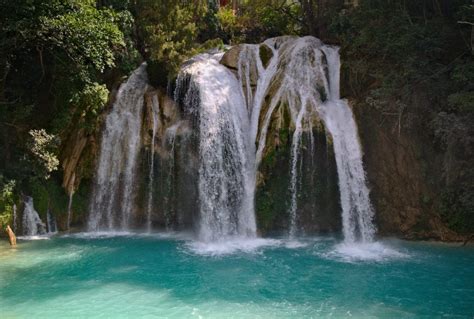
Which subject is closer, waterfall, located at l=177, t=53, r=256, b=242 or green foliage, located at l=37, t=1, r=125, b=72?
green foliage, located at l=37, t=1, r=125, b=72

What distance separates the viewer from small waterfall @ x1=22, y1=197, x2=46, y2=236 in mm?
13511

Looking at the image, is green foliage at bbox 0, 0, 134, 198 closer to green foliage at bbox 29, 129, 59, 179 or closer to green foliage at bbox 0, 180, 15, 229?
green foliage at bbox 29, 129, 59, 179

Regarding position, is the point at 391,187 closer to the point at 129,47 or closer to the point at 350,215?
the point at 350,215

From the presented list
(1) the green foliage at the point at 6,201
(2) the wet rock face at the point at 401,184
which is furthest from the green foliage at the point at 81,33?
(2) the wet rock face at the point at 401,184

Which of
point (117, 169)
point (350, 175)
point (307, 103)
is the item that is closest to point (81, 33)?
point (117, 169)

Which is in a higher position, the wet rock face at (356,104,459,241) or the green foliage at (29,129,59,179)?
the green foliage at (29,129,59,179)

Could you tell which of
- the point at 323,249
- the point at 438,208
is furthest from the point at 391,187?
the point at 323,249

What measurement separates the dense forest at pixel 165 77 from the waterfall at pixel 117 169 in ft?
1.51

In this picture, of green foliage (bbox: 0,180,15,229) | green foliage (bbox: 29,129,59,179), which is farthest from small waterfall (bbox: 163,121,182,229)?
green foliage (bbox: 0,180,15,229)

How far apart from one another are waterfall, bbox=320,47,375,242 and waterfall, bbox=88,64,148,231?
6.58 metres

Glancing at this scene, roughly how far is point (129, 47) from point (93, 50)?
277 cm

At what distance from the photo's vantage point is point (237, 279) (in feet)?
30.5

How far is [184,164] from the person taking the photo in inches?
552

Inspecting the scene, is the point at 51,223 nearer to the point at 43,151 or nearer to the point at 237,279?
the point at 43,151
